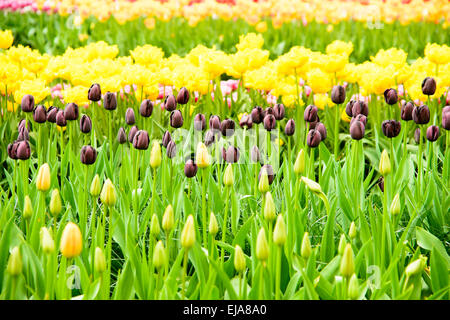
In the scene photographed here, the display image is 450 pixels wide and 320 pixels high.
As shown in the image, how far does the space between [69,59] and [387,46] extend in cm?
365

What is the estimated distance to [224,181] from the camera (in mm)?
1962

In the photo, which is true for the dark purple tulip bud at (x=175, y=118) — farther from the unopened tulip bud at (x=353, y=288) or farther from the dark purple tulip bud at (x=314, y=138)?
the unopened tulip bud at (x=353, y=288)

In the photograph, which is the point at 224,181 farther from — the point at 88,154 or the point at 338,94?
the point at 338,94

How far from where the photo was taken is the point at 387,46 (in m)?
6.16

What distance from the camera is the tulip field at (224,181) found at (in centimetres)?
169

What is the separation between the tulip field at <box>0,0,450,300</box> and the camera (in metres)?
1.69

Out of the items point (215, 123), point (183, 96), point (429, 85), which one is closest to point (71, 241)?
point (215, 123)

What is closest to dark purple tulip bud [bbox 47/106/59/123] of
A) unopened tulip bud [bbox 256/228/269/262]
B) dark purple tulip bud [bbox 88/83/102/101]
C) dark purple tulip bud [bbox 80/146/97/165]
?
dark purple tulip bud [bbox 88/83/102/101]

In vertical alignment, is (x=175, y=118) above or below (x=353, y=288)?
above

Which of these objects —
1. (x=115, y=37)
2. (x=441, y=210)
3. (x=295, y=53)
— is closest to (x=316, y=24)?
(x=115, y=37)

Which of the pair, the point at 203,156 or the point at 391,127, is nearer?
the point at 203,156

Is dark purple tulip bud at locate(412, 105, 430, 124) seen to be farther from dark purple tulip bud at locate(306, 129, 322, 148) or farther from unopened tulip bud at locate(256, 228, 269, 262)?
unopened tulip bud at locate(256, 228, 269, 262)

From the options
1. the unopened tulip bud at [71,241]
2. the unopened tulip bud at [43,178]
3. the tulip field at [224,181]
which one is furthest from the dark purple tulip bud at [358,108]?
the unopened tulip bud at [71,241]
